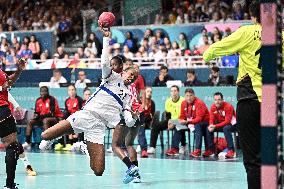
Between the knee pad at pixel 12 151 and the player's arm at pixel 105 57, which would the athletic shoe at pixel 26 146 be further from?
the knee pad at pixel 12 151

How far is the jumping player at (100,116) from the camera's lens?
12477 mm

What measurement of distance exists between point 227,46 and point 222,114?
1191 centimetres

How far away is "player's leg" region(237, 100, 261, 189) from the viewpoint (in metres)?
8.12

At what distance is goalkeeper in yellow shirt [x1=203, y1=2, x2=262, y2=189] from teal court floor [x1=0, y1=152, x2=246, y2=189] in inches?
213

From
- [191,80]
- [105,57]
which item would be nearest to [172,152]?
[191,80]

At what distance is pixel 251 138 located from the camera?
8156mm

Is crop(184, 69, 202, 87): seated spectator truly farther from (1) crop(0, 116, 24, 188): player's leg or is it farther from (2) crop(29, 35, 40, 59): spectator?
(1) crop(0, 116, 24, 188): player's leg

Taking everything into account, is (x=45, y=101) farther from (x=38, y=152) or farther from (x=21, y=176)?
(x=21, y=176)

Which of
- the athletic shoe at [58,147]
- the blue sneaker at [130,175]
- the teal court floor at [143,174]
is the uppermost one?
the blue sneaker at [130,175]

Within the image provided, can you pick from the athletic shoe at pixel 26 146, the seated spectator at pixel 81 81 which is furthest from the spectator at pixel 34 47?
the athletic shoe at pixel 26 146

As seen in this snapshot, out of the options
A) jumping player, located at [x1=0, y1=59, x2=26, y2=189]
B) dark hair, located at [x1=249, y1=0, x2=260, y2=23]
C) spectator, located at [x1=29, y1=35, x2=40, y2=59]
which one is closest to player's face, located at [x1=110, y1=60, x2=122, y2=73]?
jumping player, located at [x1=0, y1=59, x2=26, y2=189]

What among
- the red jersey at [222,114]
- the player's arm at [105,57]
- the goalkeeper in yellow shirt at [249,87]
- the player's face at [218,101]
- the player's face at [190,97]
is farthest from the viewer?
the player's face at [190,97]

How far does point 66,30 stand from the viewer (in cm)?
3356

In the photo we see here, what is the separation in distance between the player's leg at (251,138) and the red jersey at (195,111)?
11.9 metres
